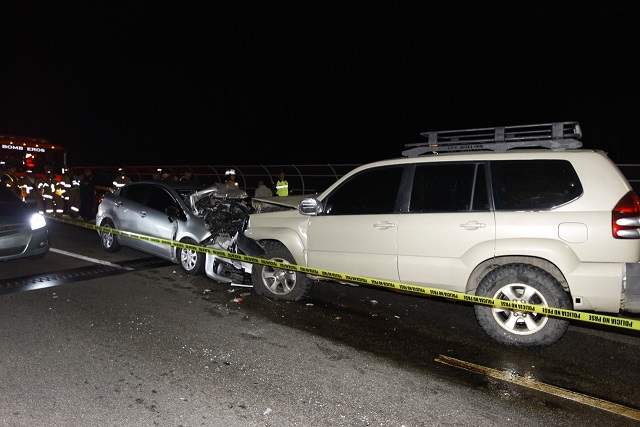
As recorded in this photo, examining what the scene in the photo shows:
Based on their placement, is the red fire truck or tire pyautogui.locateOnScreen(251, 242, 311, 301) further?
the red fire truck

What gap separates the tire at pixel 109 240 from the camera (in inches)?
391

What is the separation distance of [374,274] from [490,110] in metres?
56.3

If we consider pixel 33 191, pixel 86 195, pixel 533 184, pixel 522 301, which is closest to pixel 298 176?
pixel 86 195

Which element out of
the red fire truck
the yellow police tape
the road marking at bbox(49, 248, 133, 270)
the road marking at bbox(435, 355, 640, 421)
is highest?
the red fire truck

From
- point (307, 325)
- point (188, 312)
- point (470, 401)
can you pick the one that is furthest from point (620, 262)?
point (188, 312)

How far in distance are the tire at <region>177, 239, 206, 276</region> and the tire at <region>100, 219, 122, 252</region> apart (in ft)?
7.53

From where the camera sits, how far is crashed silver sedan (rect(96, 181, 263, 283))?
25.3 ft

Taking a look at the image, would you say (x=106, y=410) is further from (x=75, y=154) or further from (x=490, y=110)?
(x=75, y=154)

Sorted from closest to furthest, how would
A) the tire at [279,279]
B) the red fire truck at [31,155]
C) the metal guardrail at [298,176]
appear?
the tire at [279,279] → the red fire truck at [31,155] → the metal guardrail at [298,176]

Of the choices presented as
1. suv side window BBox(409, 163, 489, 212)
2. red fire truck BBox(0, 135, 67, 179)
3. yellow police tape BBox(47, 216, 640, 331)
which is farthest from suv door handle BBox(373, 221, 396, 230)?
red fire truck BBox(0, 135, 67, 179)

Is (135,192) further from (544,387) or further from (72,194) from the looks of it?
(544,387)

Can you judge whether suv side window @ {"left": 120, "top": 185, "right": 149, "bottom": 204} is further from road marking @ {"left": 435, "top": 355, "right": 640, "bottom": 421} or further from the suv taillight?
the suv taillight

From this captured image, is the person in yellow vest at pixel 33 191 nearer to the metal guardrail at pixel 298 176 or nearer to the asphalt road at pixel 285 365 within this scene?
the metal guardrail at pixel 298 176

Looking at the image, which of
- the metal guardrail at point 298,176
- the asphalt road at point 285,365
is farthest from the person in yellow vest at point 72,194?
the asphalt road at point 285,365
